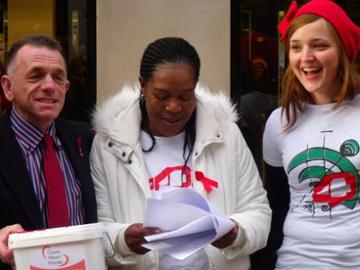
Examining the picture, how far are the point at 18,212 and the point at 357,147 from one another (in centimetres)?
153

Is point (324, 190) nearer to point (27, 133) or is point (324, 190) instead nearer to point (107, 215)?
point (107, 215)

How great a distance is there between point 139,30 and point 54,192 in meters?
4.05

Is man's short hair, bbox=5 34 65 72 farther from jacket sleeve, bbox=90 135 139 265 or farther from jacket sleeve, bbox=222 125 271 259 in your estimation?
jacket sleeve, bbox=222 125 271 259

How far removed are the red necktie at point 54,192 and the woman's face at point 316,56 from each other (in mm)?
1222

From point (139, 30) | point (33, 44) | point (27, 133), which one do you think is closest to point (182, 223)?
point (27, 133)

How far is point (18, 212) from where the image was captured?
9.67 feet

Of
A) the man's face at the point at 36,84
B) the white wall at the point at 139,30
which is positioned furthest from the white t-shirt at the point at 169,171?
the white wall at the point at 139,30

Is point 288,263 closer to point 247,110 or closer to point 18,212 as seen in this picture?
point 18,212

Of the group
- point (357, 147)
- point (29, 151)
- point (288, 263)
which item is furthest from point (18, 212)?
point (357, 147)

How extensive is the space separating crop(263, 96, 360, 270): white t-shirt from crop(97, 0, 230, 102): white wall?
3525mm

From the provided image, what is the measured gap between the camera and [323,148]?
3.38 m

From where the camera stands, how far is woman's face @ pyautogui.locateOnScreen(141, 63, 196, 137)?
3275 millimetres

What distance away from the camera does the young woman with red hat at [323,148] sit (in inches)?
131

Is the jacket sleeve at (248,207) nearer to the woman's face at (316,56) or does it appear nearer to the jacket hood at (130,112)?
the jacket hood at (130,112)
